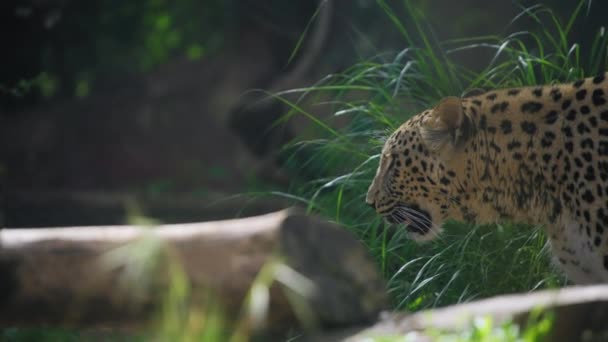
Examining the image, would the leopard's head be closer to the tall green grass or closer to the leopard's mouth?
the leopard's mouth

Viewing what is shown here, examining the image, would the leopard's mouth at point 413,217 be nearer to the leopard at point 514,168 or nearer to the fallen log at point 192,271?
the leopard at point 514,168

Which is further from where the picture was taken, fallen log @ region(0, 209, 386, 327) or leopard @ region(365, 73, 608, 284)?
leopard @ region(365, 73, 608, 284)

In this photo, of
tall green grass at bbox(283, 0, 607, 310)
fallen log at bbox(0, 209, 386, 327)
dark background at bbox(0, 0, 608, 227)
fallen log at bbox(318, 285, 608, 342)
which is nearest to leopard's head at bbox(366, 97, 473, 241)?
tall green grass at bbox(283, 0, 607, 310)

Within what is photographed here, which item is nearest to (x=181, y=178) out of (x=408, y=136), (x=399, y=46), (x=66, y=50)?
(x=66, y=50)

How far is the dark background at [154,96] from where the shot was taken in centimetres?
1455

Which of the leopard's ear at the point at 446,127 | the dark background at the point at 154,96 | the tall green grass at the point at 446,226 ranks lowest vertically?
the dark background at the point at 154,96

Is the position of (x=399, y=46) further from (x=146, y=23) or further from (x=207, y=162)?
(x=146, y=23)

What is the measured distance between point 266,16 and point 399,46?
3023mm

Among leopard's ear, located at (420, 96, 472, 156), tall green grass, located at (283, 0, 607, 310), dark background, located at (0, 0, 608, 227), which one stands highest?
leopard's ear, located at (420, 96, 472, 156)

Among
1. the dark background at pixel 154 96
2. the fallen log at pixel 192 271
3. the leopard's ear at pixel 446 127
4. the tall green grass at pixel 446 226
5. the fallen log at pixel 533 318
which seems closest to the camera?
the fallen log at pixel 533 318

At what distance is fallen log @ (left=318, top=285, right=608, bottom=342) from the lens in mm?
3139

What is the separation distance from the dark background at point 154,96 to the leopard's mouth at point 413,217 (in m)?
8.92

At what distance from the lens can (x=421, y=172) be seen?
486 centimetres

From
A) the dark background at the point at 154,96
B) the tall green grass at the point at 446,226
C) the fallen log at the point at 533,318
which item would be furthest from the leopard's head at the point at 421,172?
the dark background at the point at 154,96
